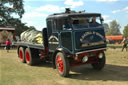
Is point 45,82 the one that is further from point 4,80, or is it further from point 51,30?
point 51,30

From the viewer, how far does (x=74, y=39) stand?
19.5 ft

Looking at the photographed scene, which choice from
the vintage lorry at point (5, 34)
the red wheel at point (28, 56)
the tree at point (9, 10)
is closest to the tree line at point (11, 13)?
the tree at point (9, 10)

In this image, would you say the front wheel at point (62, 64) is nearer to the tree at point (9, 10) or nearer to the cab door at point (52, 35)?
the cab door at point (52, 35)

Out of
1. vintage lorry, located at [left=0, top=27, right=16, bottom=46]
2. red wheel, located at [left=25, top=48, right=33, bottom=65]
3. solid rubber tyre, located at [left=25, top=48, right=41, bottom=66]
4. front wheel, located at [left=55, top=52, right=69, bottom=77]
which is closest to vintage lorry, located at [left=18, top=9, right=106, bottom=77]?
front wheel, located at [left=55, top=52, right=69, bottom=77]

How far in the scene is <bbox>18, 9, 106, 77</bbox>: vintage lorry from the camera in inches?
239

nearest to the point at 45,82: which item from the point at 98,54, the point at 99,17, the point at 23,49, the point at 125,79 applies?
the point at 98,54

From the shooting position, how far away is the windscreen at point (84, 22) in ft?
20.5

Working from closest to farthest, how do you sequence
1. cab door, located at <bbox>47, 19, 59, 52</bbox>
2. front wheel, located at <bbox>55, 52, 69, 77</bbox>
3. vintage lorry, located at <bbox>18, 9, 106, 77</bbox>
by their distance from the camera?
vintage lorry, located at <bbox>18, 9, 106, 77</bbox>, front wheel, located at <bbox>55, 52, 69, 77</bbox>, cab door, located at <bbox>47, 19, 59, 52</bbox>

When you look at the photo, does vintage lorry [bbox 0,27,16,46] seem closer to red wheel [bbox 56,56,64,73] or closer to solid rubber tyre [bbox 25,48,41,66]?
solid rubber tyre [bbox 25,48,41,66]

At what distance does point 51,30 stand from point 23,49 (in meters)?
4.06

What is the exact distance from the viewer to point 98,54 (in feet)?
22.7

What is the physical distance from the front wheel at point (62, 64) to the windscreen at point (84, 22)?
1374 millimetres

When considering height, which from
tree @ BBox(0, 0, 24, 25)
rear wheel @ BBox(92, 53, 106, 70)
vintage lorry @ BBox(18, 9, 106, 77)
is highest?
tree @ BBox(0, 0, 24, 25)

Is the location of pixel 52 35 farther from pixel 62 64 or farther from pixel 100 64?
→ pixel 100 64
